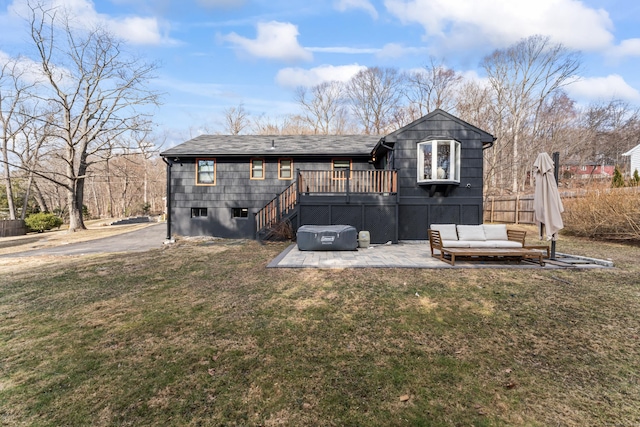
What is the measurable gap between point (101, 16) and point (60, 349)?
2030 cm

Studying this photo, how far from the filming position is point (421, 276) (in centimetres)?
541

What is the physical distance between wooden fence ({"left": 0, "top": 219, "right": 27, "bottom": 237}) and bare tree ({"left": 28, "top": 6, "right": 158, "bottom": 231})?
3.41 m

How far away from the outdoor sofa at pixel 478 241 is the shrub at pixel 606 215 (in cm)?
576

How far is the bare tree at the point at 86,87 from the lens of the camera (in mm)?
15922

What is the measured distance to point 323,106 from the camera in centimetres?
3103

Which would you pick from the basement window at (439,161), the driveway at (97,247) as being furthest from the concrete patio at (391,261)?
the driveway at (97,247)

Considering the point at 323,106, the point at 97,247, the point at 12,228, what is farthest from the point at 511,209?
the point at 12,228

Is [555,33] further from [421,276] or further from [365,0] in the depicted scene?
[421,276]

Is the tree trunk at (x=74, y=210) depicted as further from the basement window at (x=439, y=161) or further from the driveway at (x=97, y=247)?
the basement window at (x=439, y=161)

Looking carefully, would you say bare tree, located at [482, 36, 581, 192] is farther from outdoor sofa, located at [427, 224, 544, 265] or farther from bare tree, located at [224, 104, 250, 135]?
bare tree, located at [224, 104, 250, 135]

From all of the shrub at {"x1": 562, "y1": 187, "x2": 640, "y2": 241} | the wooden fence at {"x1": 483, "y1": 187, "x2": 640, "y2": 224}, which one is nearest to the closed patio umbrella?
the shrub at {"x1": 562, "y1": 187, "x2": 640, "y2": 241}

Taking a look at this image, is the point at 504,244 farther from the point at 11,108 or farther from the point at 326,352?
the point at 11,108

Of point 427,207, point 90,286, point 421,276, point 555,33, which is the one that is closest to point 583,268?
point 421,276

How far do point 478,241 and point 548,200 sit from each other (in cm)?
171
